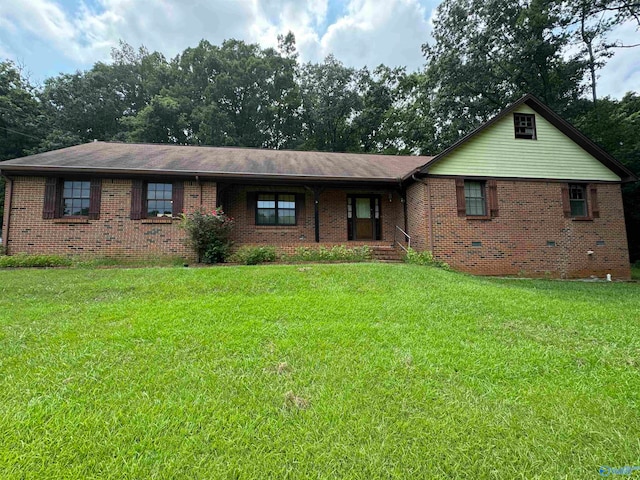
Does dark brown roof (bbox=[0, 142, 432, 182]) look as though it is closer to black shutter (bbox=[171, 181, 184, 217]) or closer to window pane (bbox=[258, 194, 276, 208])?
black shutter (bbox=[171, 181, 184, 217])

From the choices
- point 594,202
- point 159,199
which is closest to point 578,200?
point 594,202

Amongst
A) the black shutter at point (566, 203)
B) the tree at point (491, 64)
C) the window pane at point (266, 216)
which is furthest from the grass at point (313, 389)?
the tree at point (491, 64)

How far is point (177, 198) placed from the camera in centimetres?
1009

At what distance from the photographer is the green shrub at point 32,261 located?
330 inches

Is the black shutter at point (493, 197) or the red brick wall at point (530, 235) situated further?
the black shutter at point (493, 197)

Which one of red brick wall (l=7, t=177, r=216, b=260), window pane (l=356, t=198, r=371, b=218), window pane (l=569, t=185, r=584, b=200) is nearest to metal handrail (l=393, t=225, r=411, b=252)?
window pane (l=356, t=198, r=371, b=218)

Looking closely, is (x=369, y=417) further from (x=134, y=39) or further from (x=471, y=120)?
(x=134, y=39)

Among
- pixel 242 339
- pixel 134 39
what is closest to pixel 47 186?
pixel 242 339

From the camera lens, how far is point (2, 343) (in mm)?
3402

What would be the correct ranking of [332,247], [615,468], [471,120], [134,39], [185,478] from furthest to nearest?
1. [134,39]
2. [471,120]
3. [332,247]
4. [615,468]
5. [185,478]

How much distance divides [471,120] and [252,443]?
2392cm

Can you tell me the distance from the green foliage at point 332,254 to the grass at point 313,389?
4.50 meters

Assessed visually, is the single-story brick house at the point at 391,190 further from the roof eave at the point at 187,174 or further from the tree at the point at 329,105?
the tree at the point at 329,105

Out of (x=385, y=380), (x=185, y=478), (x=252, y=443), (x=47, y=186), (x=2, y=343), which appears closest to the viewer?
(x=185, y=478)
